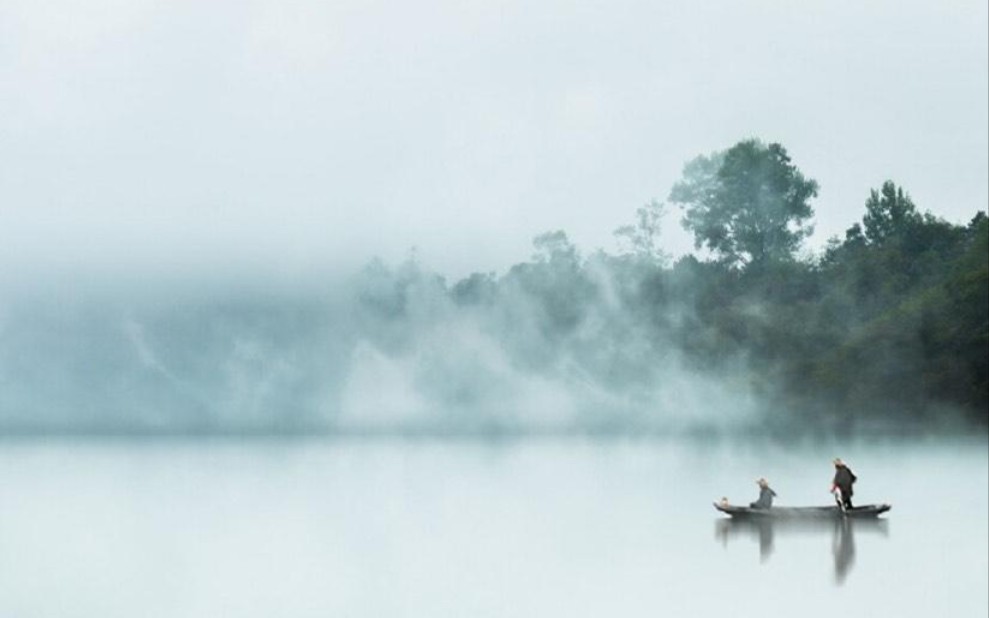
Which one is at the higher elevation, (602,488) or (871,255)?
(871,255)

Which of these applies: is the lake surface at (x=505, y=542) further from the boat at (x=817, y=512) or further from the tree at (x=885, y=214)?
the tree at (x=885, y=214)

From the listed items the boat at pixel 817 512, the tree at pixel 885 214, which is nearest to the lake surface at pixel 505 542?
the boat at pixel 817 512

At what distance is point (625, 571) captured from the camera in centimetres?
2570

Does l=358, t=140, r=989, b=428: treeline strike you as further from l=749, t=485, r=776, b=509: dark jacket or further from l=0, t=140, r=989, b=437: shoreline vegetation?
l=749, t=485, r=776, b=509: dark jacket

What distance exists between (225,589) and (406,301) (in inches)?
2730

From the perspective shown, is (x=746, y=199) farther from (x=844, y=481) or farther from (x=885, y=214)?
(x=844, y=481)

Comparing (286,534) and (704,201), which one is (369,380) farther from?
(286,534)

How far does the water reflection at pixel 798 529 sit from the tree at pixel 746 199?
49.2 m

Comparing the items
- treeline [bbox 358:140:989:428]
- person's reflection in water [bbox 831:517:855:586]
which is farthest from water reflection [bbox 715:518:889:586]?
treeline [bbox 358:140:989:428]

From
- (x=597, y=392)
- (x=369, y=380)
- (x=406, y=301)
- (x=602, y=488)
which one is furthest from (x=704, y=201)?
(x=602, y=488)

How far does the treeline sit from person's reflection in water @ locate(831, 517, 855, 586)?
109ft

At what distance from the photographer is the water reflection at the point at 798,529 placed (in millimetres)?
27978

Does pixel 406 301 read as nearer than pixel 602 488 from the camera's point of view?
No

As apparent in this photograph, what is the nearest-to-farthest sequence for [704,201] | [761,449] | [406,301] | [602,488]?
1. [602,488]
2. [761,449]
3. [704,201]
4. [406,301]
